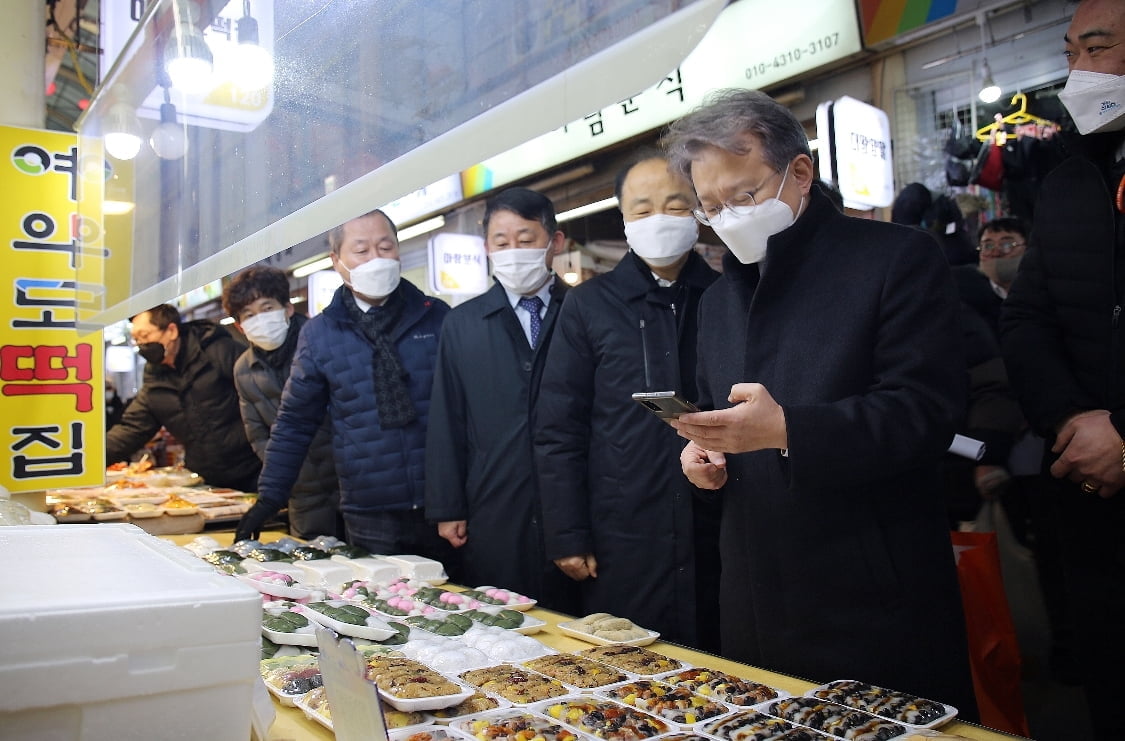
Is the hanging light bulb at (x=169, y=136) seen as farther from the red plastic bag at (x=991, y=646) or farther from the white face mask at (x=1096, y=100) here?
the red plastic bag at (x=991, y=646)

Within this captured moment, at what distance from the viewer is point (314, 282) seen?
36.3 feet

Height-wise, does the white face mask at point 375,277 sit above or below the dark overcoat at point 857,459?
above

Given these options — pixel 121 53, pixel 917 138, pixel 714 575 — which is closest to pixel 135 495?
pixel 121 53

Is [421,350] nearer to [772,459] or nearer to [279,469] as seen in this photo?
→ [279,469]

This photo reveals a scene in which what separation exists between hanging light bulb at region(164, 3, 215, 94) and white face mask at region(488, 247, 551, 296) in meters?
1.45

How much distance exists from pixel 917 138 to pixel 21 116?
14.6 feet

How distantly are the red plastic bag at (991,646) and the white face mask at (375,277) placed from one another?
2223 mm

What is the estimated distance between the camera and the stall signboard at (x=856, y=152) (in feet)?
15.0

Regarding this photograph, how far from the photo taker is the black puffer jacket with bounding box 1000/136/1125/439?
2.40 metres

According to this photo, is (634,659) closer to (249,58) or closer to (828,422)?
(828,422)

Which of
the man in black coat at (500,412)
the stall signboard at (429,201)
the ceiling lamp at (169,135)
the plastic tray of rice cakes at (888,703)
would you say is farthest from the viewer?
the stall signboard at (429,201)

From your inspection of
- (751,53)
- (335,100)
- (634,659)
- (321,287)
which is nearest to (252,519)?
(634,659)

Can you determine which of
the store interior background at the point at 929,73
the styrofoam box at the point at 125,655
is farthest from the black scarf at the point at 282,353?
the styrofoam box at the point at 125,655

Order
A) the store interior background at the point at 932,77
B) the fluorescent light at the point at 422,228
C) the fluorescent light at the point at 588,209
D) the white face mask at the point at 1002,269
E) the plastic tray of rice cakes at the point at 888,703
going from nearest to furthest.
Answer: the plastic tray of rice cakes at the point at 888,703 < the store interior background at the point at 932,77 < the white face mask at the point at 1002,269 < the fluorescent light at the point at 588,209 < the fluorescent light at the point at 422,228
